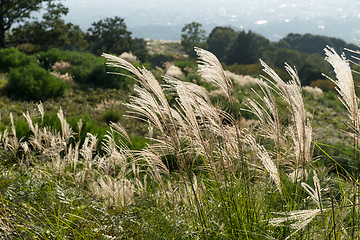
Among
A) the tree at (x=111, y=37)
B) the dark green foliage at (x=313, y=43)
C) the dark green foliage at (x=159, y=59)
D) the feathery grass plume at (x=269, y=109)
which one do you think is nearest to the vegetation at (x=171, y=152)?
the feathery grass plume at (x=269, y=109)

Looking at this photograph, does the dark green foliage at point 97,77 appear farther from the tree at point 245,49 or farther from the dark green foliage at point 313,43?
the dark green foliage at point 313,43

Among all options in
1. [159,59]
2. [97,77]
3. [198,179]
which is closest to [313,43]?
[159,59]

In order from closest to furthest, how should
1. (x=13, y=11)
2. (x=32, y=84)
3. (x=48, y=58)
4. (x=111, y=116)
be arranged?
1. (x=111, y=116)
2. (x=32, y=84)
3. (x=48, y=58)
4. (x=13, y=11)

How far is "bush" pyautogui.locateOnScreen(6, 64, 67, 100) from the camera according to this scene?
24.4ft

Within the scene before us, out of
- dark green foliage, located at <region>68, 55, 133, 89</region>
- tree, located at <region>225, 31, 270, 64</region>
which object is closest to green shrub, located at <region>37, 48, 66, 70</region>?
dark green foliage, located at <region>68, 55, 133, 89</region>

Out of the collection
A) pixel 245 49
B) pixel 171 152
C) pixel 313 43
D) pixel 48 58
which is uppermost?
pixel 313 43

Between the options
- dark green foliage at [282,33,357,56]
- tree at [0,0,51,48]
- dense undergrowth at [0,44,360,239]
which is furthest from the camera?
dark green foliage at [282,33,357,56]

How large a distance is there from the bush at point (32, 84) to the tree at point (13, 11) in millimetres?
16940

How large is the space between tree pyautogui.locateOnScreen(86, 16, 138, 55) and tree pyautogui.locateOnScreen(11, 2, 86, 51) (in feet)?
37.4

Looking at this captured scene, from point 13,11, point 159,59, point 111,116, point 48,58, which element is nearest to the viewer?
point 111,116

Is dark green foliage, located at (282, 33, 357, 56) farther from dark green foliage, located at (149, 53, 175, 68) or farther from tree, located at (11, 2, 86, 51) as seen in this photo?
tree, located at (11, 2, 86, 51)

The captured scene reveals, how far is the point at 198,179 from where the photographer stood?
252cm

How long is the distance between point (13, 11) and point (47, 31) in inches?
120

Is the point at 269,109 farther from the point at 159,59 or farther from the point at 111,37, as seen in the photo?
the point at 159,59
